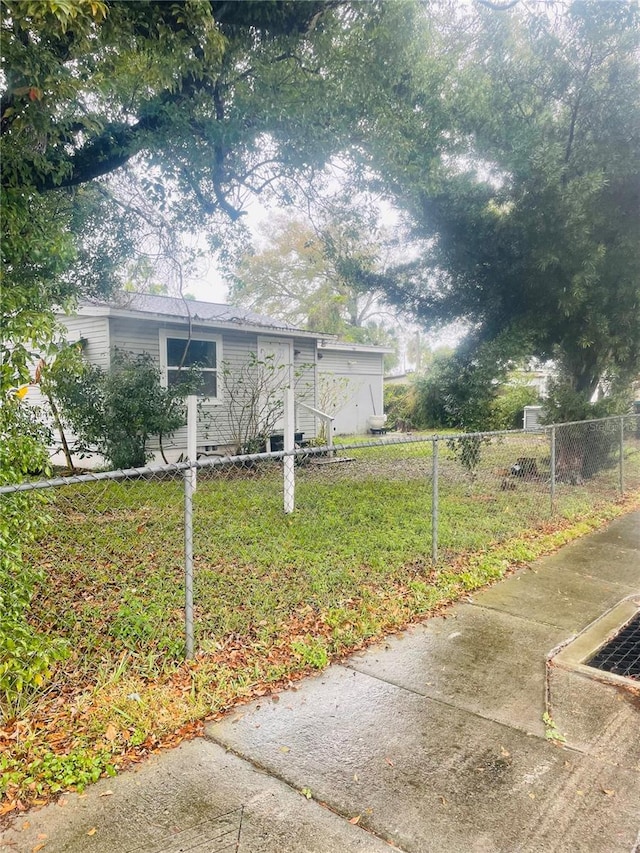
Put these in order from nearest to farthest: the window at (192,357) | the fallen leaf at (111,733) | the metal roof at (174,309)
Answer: the fallen leaf at (111,733), the metal roof at (174,309), the window at (192,357)

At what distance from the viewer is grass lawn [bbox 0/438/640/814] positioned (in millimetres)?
2588

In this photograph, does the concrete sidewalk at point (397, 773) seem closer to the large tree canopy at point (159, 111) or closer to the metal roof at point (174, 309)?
the large tree canopy at point (159, 111)

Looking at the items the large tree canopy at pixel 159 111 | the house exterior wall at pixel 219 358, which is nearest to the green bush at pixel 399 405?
the house exterior wall at pixel 219 358

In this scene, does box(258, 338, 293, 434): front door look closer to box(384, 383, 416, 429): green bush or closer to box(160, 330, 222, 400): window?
box(160, 330, 222, 400): window

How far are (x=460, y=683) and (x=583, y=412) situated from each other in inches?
277

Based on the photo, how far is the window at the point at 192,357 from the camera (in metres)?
10.2

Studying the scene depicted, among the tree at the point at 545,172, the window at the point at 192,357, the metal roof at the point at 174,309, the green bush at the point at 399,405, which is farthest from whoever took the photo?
the green bush at the point at 399,405

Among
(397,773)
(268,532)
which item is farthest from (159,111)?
(397,773)

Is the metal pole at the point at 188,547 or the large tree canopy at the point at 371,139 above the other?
the large tree canopy at the point at 371,139

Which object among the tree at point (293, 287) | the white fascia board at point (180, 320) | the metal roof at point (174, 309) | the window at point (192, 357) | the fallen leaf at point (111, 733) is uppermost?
the tree at point (293, 287)

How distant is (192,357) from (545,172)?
21.9 feet

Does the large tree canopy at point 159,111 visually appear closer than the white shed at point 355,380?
Yes

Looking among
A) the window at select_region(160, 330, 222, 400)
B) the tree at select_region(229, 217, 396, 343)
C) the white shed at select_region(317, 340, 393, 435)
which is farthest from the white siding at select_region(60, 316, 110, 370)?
the tree at select_region(229, 217, 396, 343)

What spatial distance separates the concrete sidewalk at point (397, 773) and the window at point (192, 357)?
7646 mm
